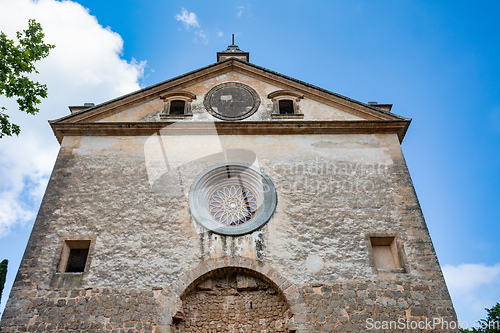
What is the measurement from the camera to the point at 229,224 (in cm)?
973

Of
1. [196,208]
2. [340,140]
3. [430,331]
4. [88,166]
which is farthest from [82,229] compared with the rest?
[430,331]

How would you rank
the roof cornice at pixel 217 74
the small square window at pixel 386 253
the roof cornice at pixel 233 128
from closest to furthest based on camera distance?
1. the small square window at pixel 386 253
2. the roof cornice at pixel 233 128
3. the roof cornice at pixel 217 74

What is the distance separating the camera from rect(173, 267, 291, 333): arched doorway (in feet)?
27.8

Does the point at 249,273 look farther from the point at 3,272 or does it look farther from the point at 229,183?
the point at 3,272

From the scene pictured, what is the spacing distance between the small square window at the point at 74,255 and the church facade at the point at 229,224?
4 centimetres

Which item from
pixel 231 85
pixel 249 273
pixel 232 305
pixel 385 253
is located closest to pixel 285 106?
pixel 231 85

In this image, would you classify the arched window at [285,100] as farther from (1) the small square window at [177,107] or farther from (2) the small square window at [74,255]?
(2) the small square window at [74,255]

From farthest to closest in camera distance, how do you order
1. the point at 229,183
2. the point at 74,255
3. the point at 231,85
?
the point at 231,85, the point at 229,183, the point at 74,255

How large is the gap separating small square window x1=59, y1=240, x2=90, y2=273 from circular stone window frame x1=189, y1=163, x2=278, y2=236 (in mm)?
2687

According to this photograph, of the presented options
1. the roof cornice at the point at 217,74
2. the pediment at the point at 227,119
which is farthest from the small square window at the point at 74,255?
the roof cornice at the point at 217,74

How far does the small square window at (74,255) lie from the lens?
29.3 ft

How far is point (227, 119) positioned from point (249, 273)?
465 cm

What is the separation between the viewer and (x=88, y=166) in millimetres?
10359

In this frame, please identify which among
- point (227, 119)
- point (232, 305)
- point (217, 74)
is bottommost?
point (232, 305)
